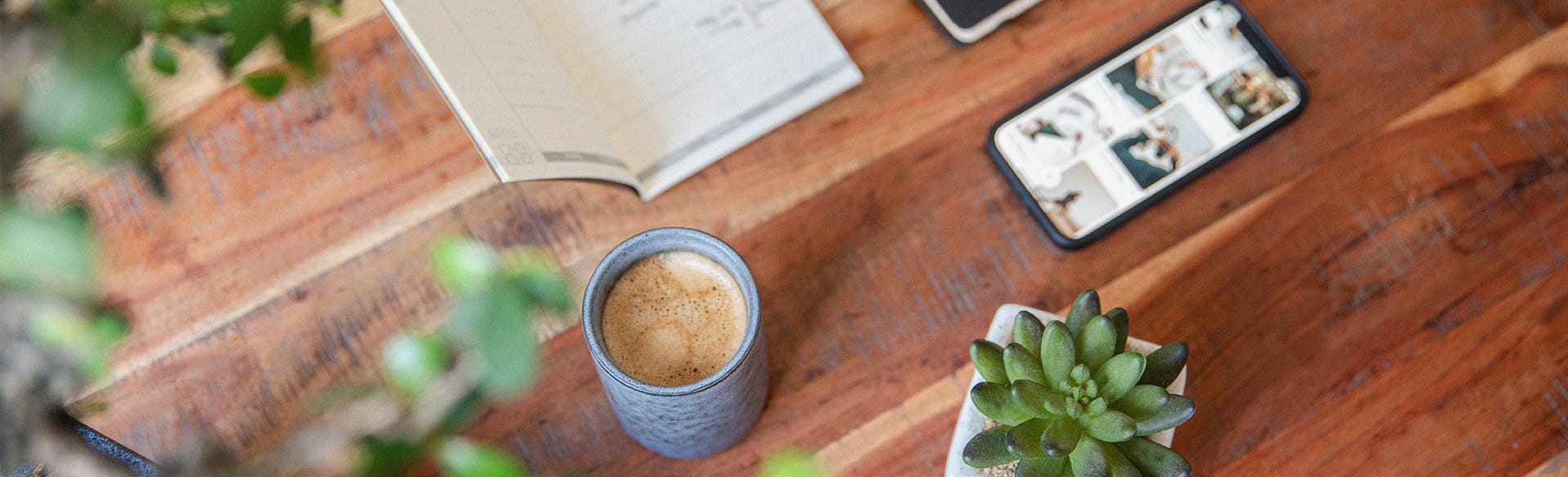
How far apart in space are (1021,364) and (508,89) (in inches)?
14.0

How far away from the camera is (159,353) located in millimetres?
721

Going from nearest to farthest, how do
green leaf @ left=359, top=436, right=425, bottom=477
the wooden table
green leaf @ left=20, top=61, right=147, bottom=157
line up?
green leaf @ left=20, top=61, right=147, bottom=157 < green leaf @ left=359, top=436, right=425, bottom=477 < the wooden table

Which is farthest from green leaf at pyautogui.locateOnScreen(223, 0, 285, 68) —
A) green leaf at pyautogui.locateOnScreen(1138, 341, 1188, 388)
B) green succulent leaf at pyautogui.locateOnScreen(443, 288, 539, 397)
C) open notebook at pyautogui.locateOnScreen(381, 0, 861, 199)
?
green leaf at pyautogui.locateOnScreen(1138, 341, 1188, 388)

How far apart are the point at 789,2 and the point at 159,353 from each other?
520 mm

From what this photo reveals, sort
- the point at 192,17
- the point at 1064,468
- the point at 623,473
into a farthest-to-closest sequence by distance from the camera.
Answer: the point at 623,473 < the point at 1064,468 < the point at 192,17

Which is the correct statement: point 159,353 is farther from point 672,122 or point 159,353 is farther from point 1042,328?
point 1042,328

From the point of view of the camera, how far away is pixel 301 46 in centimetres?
38

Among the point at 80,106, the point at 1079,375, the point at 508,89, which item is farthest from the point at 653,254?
the point at 80,106

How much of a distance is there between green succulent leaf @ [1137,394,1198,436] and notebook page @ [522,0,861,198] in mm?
338

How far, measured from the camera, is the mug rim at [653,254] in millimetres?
540

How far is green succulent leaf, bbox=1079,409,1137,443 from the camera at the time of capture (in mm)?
536

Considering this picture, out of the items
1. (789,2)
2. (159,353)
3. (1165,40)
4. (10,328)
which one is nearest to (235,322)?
(159,353)

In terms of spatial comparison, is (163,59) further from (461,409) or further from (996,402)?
(996,402)

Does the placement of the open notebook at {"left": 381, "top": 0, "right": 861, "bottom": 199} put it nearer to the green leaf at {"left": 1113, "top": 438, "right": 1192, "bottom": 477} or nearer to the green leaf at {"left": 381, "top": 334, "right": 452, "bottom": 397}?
the green leaf at {"left": 381, "top": 334, "right": 452, "bottom": 397}
